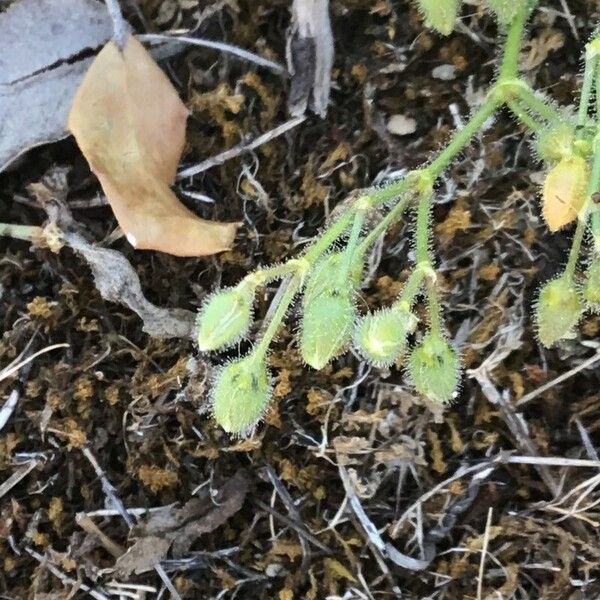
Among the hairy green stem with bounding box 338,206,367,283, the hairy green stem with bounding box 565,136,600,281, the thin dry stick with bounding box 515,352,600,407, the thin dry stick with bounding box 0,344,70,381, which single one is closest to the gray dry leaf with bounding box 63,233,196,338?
the thin dry stick with bounding box 0,344,70,381

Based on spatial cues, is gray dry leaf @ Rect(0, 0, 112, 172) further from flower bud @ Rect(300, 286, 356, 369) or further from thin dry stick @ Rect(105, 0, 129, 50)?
flower bud @ Rect(300, 286, 356, 369)

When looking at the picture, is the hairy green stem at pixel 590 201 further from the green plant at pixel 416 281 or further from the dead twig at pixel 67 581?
the dead twig at pixel 67 581

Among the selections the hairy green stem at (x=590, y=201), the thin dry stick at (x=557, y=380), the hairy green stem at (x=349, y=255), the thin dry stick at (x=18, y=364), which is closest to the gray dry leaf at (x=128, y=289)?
the thin dry stick at (x=18, y=364)

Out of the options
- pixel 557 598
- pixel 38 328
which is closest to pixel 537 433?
pixel 557 598

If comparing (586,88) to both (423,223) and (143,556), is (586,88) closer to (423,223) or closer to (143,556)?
(423,223)

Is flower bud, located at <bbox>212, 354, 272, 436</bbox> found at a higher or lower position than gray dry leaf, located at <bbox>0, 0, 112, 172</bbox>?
lower

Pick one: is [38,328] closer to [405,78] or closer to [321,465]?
[321,465]

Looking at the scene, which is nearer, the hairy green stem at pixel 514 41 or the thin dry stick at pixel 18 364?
the hairy green stem at pixel 514 41

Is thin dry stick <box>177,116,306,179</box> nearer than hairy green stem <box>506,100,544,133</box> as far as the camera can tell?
No
